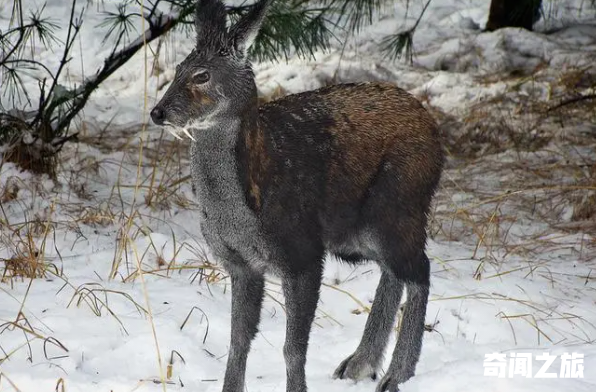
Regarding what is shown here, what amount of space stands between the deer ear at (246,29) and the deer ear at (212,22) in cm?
4

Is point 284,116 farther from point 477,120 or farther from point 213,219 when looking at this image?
point 477,120

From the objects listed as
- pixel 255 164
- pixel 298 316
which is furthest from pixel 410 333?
pixel 255 164

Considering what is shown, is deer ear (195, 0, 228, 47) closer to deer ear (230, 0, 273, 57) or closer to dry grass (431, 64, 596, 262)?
deer ear (230, 0, 273, 57)

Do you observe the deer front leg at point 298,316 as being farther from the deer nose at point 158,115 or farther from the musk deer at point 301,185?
the deer nose at point 158,115

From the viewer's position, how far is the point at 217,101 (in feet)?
10.1

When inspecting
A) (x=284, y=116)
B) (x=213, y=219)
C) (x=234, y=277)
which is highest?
(x=284, y=116)

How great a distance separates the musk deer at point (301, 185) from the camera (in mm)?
3145

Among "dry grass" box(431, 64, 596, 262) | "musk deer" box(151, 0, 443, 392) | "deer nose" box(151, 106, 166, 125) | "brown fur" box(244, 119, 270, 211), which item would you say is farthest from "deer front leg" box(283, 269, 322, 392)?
"dry grass" box(431, 64, 596, 262)

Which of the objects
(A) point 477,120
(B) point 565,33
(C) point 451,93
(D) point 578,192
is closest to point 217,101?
(D) point 578,192

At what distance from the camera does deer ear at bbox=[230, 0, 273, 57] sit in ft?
10.2

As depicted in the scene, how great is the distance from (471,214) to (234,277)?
8.64 feet

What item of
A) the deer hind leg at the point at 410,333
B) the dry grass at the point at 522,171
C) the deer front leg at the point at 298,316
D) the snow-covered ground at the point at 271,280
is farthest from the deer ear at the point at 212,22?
the dry grass at the point at 522,171

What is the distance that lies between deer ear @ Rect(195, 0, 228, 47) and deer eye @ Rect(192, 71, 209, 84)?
0.15m

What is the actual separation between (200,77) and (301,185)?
60 centimetres
